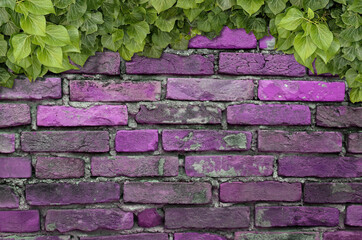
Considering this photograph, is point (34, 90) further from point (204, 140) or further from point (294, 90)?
point (294, 90)

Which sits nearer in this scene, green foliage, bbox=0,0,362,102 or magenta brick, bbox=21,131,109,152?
green foliage, bbox=0,0,362,102

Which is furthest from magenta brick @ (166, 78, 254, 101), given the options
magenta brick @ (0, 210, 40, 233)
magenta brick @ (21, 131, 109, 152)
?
magenta brick @ (0, 210, 40, 233)

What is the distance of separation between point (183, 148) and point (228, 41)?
0.33 meters

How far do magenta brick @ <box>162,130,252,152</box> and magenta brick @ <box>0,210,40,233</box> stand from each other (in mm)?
416

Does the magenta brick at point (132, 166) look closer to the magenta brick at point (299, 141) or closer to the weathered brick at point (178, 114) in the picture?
the weathered brick at point (178, 114)

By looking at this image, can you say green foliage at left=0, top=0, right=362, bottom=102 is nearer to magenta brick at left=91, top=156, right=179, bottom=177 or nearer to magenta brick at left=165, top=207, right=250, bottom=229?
magenta brick at left=91, top=156, right=179, bottom=177

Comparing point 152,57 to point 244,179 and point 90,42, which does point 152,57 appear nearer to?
point 90,42

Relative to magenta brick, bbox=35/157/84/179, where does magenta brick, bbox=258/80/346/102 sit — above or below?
above

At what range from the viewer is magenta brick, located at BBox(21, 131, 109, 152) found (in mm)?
996

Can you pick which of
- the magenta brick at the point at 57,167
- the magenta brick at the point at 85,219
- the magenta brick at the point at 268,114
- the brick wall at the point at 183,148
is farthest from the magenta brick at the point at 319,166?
the magenta brick at the point at 57,167

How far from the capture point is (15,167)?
1.00 meters

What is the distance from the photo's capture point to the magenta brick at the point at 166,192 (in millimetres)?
1024

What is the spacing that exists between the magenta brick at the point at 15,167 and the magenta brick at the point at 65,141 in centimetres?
3

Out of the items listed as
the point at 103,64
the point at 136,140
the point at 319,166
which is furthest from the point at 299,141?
the point at 103,64
